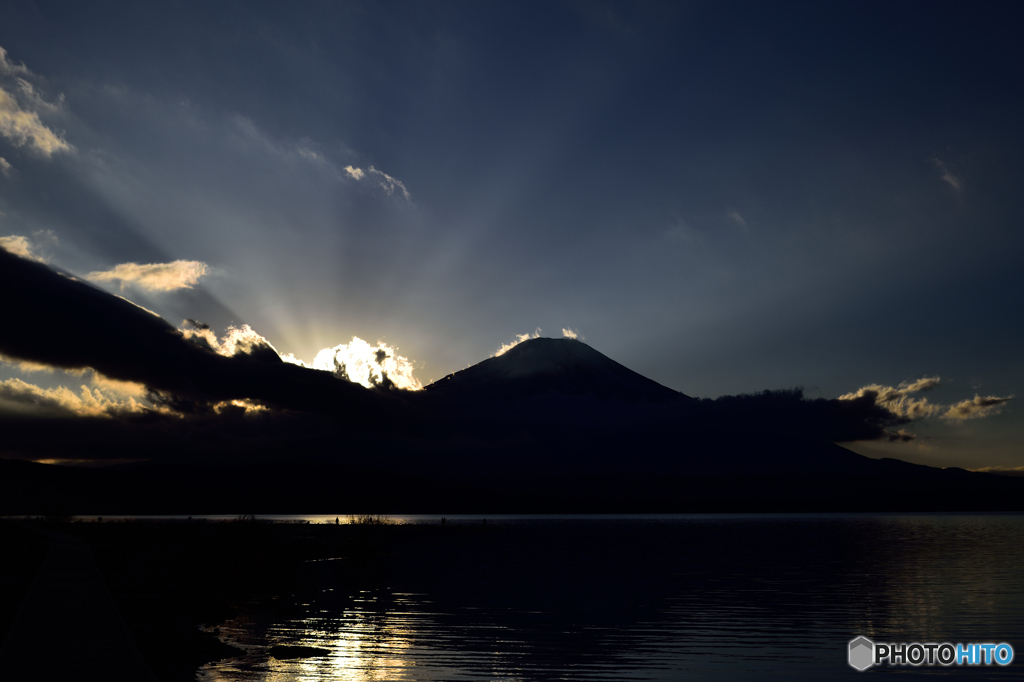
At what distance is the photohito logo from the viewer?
83.0ft

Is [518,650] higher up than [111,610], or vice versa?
[111,610]

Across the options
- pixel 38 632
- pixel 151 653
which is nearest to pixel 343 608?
pixel 151 653

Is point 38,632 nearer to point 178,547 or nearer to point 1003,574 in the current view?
point 178,547

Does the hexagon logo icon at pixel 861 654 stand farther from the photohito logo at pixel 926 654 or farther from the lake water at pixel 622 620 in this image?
the lake water at pixel 622 620

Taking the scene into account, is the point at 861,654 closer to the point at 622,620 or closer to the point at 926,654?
the point at 926,654

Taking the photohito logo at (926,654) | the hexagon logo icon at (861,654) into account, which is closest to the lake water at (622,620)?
the hexagon logo icon at (861,654)

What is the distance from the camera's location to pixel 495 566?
66.7 metres

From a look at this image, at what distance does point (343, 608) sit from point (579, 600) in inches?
554

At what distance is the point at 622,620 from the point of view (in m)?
35.0

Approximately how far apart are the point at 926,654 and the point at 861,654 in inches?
128

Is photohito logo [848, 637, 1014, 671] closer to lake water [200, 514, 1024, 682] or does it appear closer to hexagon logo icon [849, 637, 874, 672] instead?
hexagon logo icon [849, 637, 874, 672]

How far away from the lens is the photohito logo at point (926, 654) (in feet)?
83.0

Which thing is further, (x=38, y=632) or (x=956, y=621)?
(x=956, y=621)

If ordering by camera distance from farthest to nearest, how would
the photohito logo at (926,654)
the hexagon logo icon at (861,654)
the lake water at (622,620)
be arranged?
1. the photohito logo at (926,654)
2. the hexagon logo icon at (861,654)
3. the lake water at (622,620)
